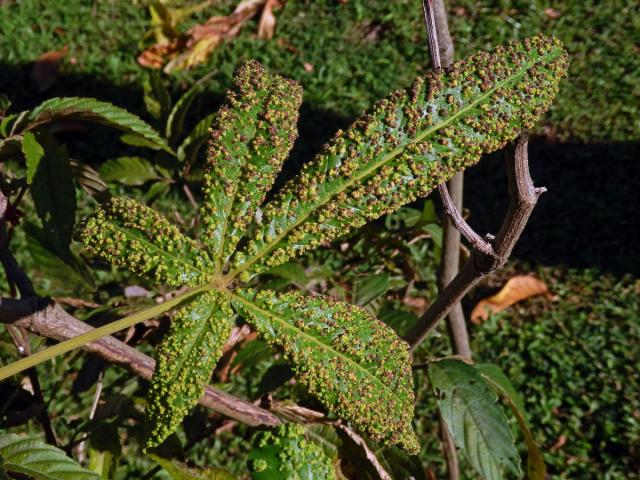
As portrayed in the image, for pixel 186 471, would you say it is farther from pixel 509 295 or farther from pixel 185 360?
pixel 509 295

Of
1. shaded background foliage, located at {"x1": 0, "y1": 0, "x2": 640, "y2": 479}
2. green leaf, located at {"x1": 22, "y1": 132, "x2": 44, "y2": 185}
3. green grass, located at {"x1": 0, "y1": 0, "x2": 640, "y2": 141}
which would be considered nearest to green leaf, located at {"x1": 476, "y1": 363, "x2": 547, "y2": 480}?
shaded background foliage, located at {"x1": 0, "y1": 0, "x2": 640, "y2": 479}

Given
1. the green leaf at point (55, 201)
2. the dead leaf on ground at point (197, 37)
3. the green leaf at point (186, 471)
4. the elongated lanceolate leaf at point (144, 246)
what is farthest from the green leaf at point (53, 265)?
the dead leaf on ground at point (197, 37)

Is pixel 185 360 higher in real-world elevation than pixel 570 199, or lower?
lower

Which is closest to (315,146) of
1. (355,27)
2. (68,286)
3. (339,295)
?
(355,27)

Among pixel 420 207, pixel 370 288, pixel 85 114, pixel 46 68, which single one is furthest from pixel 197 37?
pixel 85 114

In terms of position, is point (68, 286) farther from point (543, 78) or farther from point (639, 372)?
point (639, 372)

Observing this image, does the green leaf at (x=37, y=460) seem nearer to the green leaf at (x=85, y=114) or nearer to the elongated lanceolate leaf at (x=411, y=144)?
the elongated lanceolate leaf at (x=411, y=144)
